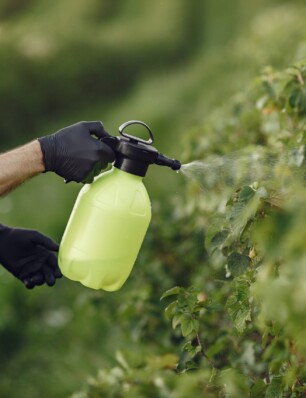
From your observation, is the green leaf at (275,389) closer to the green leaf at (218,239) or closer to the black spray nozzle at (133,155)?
the green leaf at (218,239)

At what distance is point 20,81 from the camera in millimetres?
9078

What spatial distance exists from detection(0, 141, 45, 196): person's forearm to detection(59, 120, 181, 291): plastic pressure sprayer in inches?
7.4

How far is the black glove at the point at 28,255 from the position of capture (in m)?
2.63

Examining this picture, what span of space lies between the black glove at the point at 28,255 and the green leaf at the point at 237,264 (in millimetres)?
875

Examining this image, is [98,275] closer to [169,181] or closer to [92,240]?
[92,240]

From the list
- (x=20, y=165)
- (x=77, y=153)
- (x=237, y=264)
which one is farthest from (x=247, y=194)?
(x=20, y=165)

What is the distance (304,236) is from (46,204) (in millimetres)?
5469

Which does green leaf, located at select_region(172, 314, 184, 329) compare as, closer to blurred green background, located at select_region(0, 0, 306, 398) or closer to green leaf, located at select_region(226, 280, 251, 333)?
green leaf, located at select_region(226, 280, 251, 333)

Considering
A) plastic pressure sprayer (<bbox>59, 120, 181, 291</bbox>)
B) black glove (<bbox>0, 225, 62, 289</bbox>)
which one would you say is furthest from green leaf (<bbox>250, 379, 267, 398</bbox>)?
black glove (<bbox>0, 225, 62, 289</bbox>)

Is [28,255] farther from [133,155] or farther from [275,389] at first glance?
[275,389]

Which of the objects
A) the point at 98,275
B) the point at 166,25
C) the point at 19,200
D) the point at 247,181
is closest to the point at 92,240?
the point at 98,275

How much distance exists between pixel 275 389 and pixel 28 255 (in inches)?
47.0

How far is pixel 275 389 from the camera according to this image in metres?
1.75

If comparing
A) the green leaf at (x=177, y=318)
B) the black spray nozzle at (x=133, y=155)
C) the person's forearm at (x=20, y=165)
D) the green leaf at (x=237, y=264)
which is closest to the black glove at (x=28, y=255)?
the person's forearm at (x=20, y=165)
